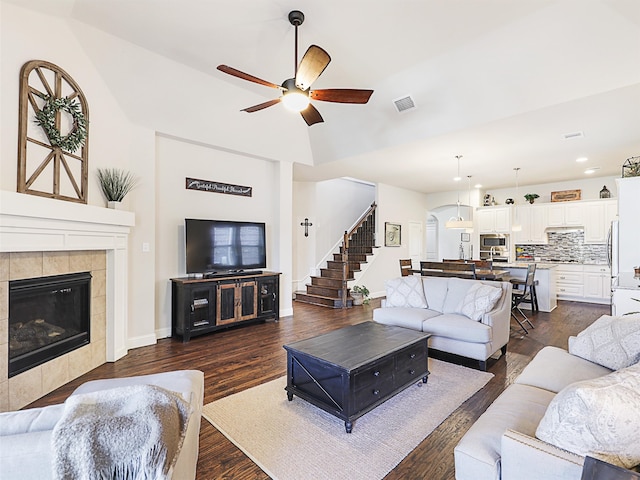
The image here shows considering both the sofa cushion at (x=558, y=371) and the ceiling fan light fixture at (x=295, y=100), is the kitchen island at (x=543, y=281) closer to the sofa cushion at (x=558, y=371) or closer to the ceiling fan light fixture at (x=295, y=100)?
the sofa cushion at (x=558, y=371)

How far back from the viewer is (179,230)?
4672 mm

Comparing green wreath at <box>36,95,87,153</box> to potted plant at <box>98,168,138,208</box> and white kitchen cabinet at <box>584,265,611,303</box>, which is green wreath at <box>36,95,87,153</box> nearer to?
potted plant at <box>98,168,138,208</box>

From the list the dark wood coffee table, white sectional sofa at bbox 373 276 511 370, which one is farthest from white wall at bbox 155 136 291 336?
the dark wood coffee table

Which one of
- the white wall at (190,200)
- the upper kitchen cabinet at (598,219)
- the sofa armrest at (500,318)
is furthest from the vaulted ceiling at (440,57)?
the upper kitchen cabinet at (598,219)

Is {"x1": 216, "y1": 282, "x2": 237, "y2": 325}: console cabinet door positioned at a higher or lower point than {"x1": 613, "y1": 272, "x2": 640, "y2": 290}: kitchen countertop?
lower

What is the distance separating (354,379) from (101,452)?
1.62 metres

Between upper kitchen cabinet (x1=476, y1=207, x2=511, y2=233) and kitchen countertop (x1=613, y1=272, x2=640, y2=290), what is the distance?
14.6 feet

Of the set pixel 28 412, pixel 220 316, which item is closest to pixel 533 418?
pixel 28 412

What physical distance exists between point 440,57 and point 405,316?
Answer: 117 inches

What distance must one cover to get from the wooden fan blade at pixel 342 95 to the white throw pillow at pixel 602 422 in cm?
266

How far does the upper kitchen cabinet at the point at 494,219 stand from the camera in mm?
8312

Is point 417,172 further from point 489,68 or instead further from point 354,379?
point 354,379

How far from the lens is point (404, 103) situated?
14.3ft

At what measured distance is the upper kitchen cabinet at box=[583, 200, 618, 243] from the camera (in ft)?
22.9
